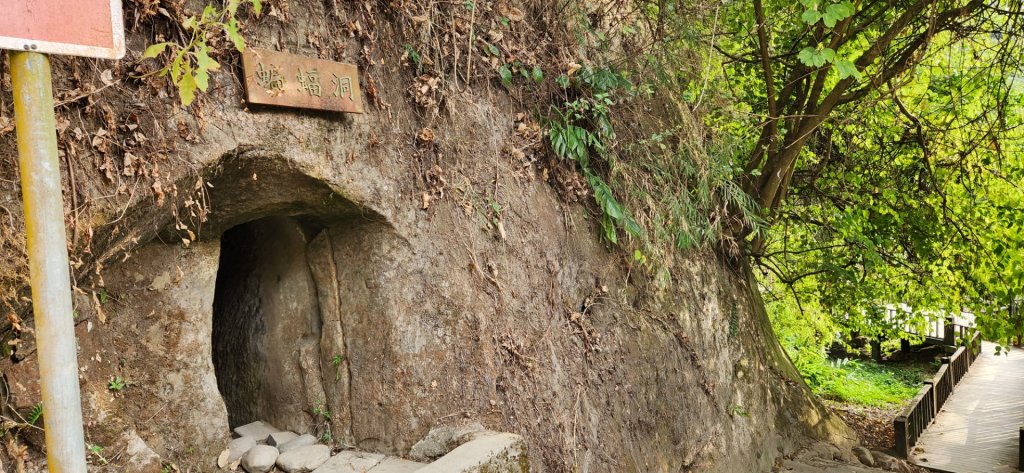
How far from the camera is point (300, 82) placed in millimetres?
3516

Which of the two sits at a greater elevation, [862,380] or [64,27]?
[64,27]

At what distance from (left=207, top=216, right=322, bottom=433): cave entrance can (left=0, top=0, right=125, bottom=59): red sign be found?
8.59 ft

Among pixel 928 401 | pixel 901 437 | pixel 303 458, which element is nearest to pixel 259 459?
pixel 303 458

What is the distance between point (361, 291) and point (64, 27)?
8.64 ft

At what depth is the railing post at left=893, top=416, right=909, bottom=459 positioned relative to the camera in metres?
9.30

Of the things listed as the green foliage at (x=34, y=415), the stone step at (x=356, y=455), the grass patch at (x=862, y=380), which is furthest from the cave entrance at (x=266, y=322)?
the grass patch at (x=862, y=380)

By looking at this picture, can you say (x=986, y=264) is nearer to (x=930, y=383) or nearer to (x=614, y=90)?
(x=930, y=383)

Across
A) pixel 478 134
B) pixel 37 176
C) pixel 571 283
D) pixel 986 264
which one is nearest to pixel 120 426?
pixel 37 176

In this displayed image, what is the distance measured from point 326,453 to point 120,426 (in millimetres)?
1178

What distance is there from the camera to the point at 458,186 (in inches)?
173

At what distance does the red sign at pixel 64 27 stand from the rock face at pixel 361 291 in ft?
4.13

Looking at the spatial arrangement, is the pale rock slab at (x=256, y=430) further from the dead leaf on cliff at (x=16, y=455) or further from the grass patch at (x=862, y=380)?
the grass patch at (x=862, y=380)

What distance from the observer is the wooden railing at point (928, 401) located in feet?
30.7

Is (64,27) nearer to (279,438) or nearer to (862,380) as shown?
(279,438)
